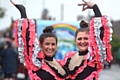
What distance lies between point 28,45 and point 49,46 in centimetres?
21

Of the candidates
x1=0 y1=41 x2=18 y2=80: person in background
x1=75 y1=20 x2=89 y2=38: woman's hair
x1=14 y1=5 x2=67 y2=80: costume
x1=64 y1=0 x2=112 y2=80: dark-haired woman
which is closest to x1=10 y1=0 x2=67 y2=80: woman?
x1=14 y1=5 x2=67 y2=80: costume

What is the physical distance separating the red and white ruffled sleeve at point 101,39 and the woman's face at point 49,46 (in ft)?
1.17

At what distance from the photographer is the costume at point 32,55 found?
367 centimetres

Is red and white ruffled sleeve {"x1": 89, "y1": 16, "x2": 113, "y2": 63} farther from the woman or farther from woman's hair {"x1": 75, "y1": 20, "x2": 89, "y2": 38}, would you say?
the woman

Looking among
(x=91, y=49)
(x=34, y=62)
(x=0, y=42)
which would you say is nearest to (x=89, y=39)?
(x=91, y=49)

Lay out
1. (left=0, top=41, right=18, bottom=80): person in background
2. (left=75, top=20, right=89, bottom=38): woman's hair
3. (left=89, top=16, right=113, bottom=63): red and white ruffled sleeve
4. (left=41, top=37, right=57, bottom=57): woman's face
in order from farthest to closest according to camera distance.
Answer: (left=0, top=41, right=18, bottom=80): person in background < (left=75, top=20, right=89, bottom=38): woman's hair < (left=41, top=37, right=57, bottom=57): woman's face < (left=89, top=16, right=113, bottom=63): red and white ruffled sleeve

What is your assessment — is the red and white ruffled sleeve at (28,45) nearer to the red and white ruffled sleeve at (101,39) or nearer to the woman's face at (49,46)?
the woman's face at (49,46)

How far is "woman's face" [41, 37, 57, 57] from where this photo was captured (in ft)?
12.4

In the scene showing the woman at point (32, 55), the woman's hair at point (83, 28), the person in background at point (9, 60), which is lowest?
the person in background at point (9, 60)

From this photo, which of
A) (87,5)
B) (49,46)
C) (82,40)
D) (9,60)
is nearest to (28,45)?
(49,46)

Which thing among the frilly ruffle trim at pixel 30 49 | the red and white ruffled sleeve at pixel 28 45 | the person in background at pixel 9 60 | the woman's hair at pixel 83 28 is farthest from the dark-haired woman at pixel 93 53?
the person in background at pixel 9 60

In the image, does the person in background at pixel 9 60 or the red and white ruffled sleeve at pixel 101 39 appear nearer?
the red and white ruffled sleeve at pixel 101 39

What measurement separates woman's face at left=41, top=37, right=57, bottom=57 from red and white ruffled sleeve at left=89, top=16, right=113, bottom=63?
0.36m

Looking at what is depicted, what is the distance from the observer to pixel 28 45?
368 centimetres
